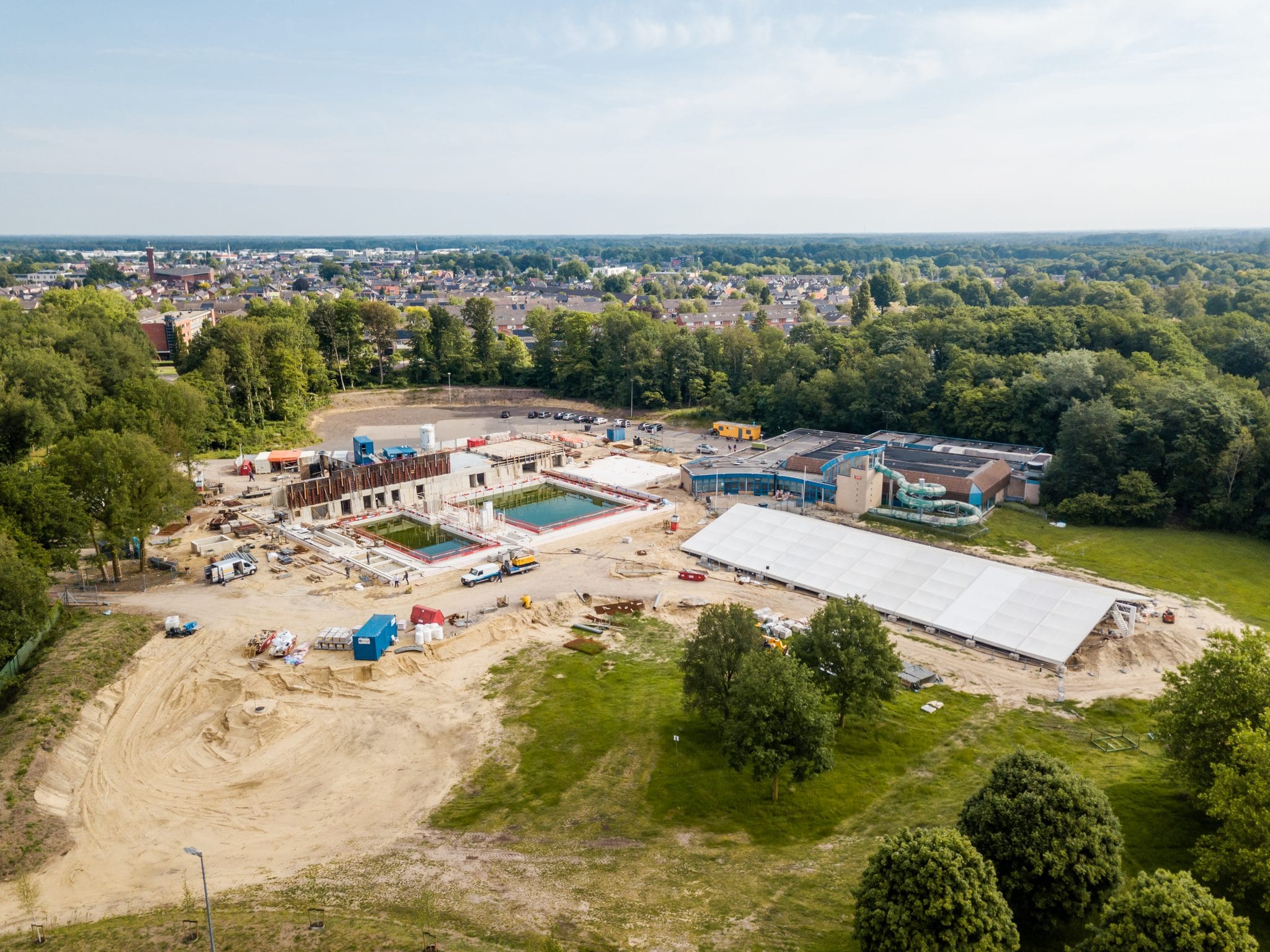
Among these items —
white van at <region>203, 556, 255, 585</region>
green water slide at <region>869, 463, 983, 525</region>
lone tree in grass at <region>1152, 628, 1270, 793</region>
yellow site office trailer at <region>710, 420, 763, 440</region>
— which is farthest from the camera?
yellow site office trailer at <region>710, 420, 763, 440</region>

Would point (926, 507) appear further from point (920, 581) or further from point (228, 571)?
point (228, 571)

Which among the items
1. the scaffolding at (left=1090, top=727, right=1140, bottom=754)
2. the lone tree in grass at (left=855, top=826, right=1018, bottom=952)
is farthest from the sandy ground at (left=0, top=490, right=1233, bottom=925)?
the lone tree in grass at (left=855, top=826, right=1018, bottom=952)

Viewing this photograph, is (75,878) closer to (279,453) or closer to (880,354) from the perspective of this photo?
(279,453)

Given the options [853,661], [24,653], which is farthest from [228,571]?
[853,661]

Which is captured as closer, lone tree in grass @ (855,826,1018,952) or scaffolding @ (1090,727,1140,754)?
lone tree in grass @ (855,826,1018,952)

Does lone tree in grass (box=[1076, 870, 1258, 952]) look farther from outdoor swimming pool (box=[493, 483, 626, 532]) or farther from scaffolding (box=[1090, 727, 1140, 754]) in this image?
outdoor swimming pool (box=[493, 483, 626, 532])

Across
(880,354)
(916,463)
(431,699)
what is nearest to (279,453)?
(431,699)

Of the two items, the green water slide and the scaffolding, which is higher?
the green water slide
